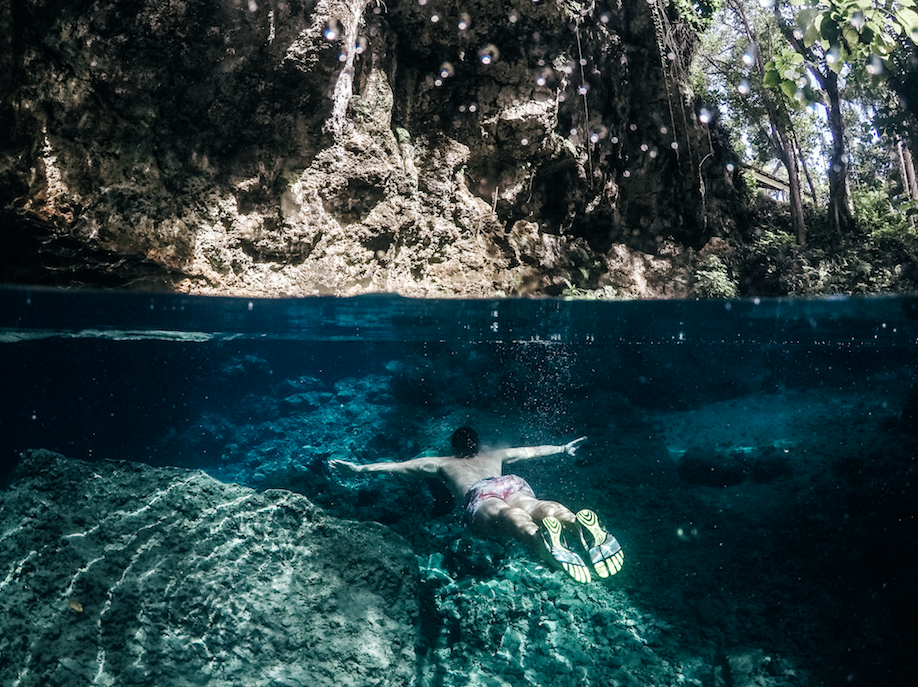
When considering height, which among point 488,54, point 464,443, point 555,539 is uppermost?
point 488,54

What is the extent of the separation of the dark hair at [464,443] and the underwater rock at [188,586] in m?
1.46

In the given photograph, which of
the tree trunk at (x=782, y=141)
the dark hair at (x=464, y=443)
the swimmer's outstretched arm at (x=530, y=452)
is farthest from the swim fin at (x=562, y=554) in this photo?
the tree trunk at (x=782, y=141)

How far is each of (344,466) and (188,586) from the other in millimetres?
2624

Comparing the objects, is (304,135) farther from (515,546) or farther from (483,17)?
(515,546)

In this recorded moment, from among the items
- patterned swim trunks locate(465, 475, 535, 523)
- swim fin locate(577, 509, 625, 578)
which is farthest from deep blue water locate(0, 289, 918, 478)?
swim fin locate(577, 509, 625, 578)

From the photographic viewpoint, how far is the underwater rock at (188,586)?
17.3ft

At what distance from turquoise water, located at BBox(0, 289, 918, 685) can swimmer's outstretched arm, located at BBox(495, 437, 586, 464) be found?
0.21 metres

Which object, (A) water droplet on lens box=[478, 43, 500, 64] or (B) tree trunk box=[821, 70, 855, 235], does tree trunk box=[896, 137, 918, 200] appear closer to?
(B) tree trunk box=[821, 70, 855, 235]

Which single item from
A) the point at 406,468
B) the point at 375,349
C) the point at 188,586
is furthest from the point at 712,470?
the point at 188,586

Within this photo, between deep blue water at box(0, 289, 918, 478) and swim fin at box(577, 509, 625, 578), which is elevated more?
deep blue water at box(0, 289, 918, 478)

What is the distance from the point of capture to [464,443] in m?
7.43

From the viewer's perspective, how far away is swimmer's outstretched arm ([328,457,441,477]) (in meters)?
7.60

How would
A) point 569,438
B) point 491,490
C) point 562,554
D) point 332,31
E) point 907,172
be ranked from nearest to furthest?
point 562,554 → point 491,490 → point 332,31 → point 569,438 → point 907,172

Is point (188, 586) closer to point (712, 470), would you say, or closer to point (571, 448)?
point (571, 448)
